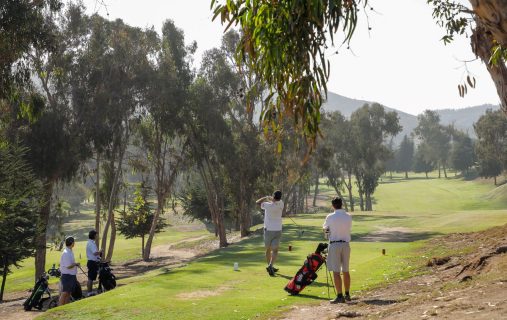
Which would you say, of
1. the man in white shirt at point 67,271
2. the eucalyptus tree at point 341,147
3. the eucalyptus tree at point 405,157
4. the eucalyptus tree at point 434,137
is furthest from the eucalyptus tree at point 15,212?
the eucalyptus tree at point 405,157

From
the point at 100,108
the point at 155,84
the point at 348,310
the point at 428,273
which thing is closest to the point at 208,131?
the point at 155,84

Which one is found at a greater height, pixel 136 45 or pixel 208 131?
pixel 136 45

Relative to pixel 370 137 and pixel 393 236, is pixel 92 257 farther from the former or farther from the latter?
pixel 370 137

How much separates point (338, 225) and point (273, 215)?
4.49 m

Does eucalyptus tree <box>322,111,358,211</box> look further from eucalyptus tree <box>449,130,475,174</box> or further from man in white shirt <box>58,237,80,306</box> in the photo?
man in white shirt <box>58,237,80,306</box>

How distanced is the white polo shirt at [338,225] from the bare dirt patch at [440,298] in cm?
126

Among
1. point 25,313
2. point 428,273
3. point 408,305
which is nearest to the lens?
point 408,305

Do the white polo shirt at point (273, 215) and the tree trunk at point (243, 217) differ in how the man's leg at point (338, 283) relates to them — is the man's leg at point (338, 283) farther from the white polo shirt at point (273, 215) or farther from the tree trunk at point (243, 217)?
the tree trunk at point (243, 217)

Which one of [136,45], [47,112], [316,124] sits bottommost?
[316,124]

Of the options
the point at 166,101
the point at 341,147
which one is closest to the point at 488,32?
the point at 166,101

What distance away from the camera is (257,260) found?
20359mm

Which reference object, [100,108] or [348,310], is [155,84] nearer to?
[100,108]

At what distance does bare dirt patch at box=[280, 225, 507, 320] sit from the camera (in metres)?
8.29

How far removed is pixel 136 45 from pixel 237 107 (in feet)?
54.1
